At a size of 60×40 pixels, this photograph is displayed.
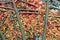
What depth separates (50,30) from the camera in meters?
5.66

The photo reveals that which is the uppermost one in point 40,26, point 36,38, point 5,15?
point 5,15

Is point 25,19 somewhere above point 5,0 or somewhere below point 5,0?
below

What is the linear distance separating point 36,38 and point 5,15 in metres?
1.12

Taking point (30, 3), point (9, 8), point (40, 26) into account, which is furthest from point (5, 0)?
point (40, 26)

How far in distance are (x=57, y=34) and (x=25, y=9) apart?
44.6 inches

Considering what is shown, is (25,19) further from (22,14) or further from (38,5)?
(38,5)

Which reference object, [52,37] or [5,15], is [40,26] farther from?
[5,15]

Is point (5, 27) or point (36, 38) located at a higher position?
point (5, 27)

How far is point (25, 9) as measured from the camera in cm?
570

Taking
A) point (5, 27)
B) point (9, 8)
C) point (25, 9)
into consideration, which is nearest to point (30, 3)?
point (25, 9)

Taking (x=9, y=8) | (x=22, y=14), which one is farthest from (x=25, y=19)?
(x=9, y=8)

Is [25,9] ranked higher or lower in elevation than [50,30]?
higher

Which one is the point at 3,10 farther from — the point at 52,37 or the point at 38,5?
the point at 52,37

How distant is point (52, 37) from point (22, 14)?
3.44ft
